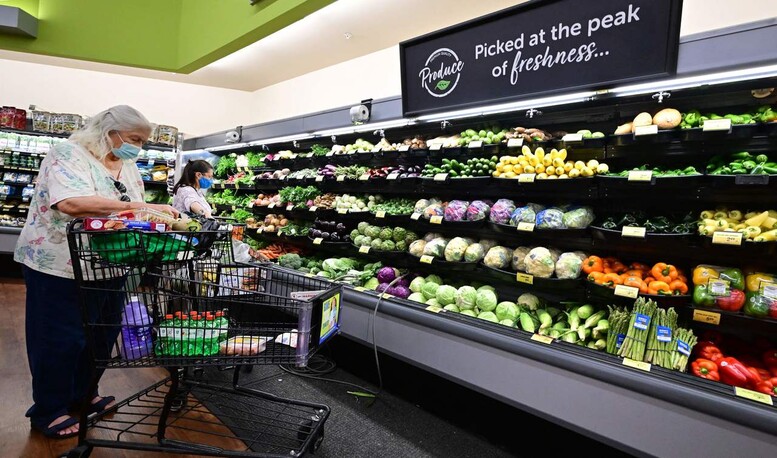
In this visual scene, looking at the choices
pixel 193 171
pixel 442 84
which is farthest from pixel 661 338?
pixel 193 171

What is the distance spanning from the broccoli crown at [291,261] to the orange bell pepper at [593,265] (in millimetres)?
2742

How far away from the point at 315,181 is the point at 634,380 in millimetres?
3294

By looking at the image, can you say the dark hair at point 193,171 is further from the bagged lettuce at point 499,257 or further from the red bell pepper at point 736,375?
the red bell pepper at point 736,375

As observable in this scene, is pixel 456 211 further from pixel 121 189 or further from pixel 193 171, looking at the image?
pixel 193 171

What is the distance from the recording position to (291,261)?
4289 mm

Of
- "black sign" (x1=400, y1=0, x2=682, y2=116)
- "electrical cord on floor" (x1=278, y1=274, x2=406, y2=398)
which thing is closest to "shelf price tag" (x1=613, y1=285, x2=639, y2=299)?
"black sign" (x1=400, y1=0, x2=682, y2=116)

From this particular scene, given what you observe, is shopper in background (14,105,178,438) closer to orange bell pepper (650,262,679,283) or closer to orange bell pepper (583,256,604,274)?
orange bell pepper (583,256,604,274)

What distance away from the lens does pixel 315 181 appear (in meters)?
4.35

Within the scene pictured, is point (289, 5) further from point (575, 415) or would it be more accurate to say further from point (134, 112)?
point (575, 415)

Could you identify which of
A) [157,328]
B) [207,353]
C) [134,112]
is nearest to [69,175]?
[134,112]

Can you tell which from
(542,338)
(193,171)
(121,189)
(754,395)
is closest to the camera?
(754,395)

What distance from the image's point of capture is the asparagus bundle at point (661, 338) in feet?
6.59

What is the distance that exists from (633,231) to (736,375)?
75 centimetres

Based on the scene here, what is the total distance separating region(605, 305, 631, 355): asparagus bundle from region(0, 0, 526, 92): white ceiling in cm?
347
